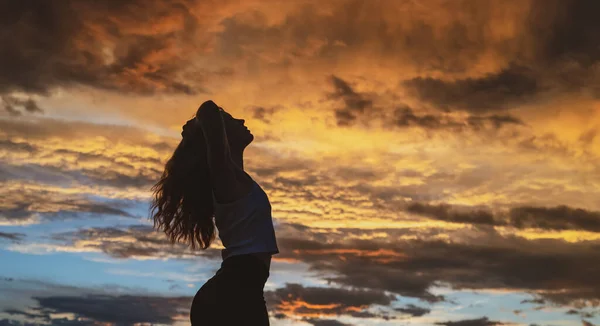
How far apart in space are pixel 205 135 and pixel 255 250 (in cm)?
86

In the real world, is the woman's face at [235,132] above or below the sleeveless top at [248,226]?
above

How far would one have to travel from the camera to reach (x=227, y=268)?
17.7ft

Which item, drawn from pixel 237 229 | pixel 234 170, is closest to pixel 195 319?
pixel 237 229

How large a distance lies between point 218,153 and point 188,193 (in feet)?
2.00

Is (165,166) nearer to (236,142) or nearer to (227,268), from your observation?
(236,142)

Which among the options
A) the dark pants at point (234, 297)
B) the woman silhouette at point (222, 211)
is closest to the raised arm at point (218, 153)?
the woman silhouette at point (222, 211)

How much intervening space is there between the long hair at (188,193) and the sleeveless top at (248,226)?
0.40 metres

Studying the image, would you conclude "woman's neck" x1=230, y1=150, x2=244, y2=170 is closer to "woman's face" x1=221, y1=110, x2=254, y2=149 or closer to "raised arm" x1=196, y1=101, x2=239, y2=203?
"woman's face" x1=221, y1=110, x2=254, y2=149

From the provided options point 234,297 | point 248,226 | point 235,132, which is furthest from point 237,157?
point 234,297

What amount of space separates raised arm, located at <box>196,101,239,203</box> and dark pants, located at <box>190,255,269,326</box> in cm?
48

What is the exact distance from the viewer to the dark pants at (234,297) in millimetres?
5223

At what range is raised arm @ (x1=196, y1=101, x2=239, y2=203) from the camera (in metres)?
5.43

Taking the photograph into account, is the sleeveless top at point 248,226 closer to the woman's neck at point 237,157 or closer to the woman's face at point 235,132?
the woman's neck at point 237,157

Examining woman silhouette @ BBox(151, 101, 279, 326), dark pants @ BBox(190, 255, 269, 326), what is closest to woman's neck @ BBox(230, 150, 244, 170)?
woman silhouette @ BBox(151, 101, 279, 326)
